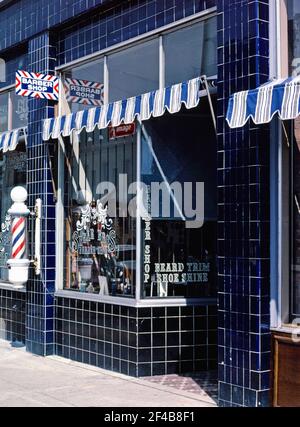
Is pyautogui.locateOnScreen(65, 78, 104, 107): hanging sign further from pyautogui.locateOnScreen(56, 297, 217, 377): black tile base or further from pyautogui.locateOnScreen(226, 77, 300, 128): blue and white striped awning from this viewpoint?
pyautogui.locateOnScreen(226, 77, 300, 128): blue and white striped awning

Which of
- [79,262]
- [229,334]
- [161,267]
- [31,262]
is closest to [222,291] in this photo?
[229,334]

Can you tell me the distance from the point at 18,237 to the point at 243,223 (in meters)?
4.15

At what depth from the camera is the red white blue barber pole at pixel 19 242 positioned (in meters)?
9.40

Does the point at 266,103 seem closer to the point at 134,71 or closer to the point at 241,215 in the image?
the point at 241,215

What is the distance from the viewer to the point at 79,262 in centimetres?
959

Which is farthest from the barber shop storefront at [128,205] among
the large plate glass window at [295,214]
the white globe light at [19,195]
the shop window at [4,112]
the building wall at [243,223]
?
the shop window at [4,112]

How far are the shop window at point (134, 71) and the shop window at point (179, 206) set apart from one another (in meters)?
0.53

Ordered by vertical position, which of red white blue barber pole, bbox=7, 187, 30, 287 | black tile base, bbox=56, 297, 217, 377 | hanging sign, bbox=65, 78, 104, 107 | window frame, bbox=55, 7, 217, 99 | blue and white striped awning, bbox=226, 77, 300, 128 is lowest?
black tile base, bbox=56, 297, 217, 377

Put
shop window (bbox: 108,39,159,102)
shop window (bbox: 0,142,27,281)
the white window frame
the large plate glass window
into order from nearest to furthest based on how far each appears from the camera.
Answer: the large plate glass window < the white window frame < shop window (bbox: 108,39,159,102) < shop window (bbox: 0,142,27,281)

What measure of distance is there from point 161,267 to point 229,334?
208 cm

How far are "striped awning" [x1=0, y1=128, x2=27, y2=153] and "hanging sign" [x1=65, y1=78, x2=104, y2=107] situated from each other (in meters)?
1.07

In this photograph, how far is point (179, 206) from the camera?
8.68 metres

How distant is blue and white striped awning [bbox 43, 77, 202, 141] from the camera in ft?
24.0

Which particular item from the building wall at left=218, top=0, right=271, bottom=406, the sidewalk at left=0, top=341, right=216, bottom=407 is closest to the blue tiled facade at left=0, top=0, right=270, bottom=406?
the building wall at left=218, top=0, right=271, bottom=406
